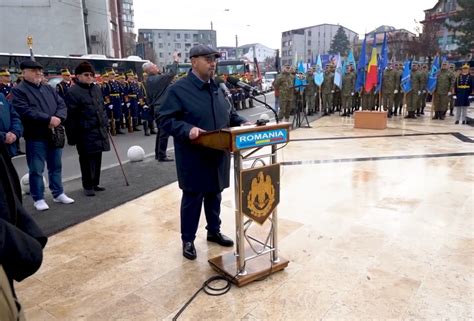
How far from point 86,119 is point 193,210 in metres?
2.42

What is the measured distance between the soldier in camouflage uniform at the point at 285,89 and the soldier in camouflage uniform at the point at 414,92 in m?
4.19

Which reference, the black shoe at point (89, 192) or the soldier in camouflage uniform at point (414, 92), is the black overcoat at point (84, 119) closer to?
the black shoe at point (89, 192)

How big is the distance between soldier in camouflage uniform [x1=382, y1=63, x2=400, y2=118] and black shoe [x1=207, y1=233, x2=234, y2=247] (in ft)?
34.0

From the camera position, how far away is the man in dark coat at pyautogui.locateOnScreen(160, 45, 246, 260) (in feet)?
8.73

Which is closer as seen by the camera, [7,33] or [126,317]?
[126,317]

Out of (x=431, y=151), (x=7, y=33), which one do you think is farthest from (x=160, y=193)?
(x=7, y=33)

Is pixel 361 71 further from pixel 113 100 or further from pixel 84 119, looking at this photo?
pixel 84 119

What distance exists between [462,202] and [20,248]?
448 cm

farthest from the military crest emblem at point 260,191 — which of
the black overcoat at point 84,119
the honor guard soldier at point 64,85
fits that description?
the honor guard soldier at point 64,85

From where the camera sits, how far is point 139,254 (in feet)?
10.2

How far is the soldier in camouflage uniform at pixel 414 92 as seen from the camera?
12008 millimetres

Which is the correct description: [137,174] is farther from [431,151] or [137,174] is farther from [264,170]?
[431,151]

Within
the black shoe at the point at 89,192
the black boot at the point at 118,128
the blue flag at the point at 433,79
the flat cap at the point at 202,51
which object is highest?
the flat cap at the point at 202,51

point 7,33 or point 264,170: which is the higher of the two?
point 7,33
